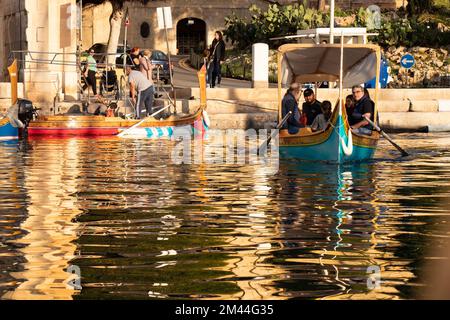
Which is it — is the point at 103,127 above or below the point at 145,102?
below

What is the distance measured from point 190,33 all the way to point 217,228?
65165 mm

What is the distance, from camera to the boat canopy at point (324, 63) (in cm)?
2727

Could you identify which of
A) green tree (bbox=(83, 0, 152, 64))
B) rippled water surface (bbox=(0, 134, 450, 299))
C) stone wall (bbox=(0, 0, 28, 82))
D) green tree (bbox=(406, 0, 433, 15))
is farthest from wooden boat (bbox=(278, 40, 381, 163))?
green tree (bbox=(406, 0, 433, 15))

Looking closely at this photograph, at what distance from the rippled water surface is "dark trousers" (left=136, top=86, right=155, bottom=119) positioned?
29.1ft

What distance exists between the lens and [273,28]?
5572 cm

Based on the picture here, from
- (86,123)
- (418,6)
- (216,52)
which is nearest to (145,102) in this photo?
(86,123)

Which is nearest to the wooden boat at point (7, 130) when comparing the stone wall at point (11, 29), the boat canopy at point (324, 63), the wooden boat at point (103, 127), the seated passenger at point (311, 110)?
the wooden boat at point (103, 127)

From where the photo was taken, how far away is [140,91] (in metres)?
32.1

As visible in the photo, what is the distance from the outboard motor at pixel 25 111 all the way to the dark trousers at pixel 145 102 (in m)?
2.99

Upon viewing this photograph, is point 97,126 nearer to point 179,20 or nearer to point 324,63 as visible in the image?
point 324,63
